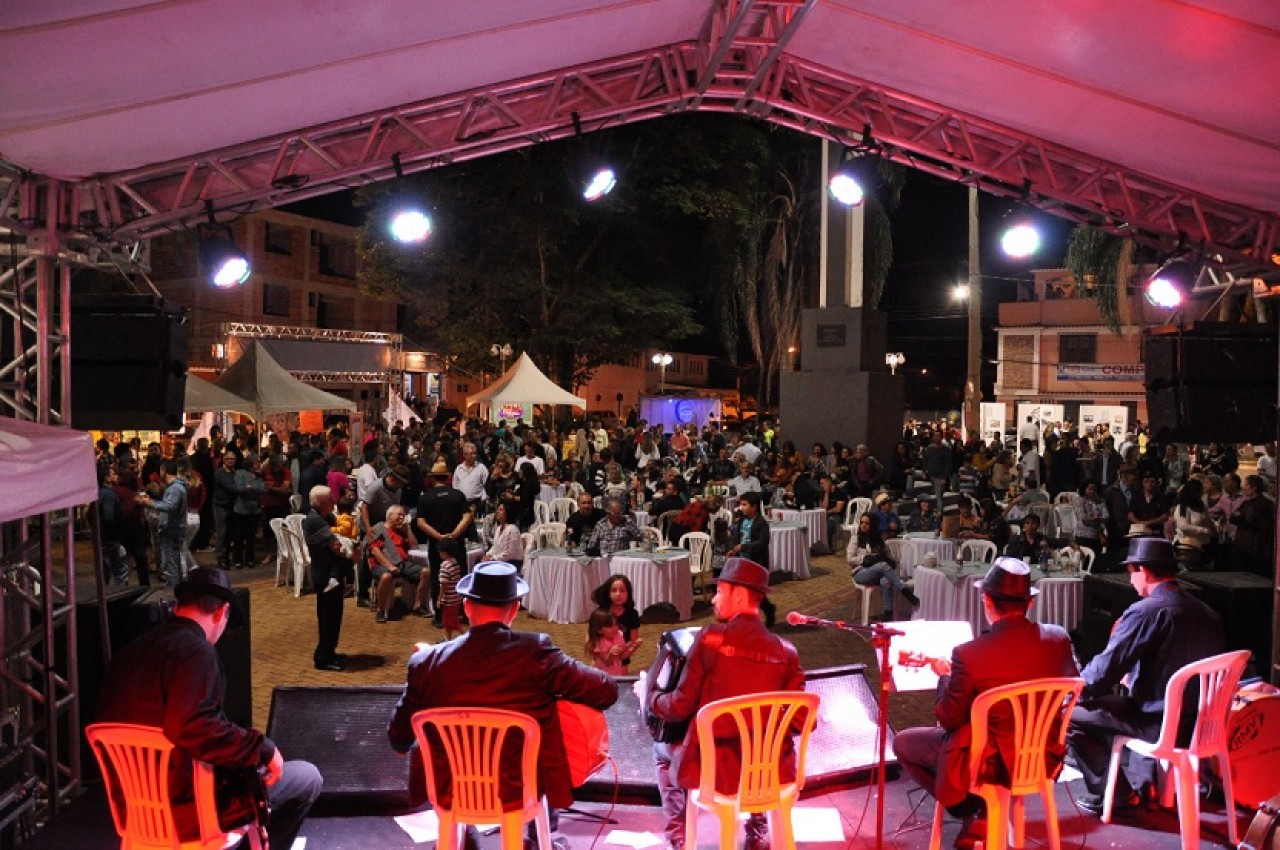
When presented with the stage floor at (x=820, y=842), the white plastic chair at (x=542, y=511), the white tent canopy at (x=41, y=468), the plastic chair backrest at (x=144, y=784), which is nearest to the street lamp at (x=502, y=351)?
the white plastic chair at (x=542, y=511)

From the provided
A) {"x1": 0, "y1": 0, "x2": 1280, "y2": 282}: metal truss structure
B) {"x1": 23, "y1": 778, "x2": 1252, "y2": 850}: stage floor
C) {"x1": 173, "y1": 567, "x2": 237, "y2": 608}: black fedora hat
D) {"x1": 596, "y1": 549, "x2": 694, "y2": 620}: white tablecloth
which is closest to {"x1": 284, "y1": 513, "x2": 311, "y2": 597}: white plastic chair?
{"x1": 596, "y1": 549, "x2": 694, "y2": 620}: white tablecloth

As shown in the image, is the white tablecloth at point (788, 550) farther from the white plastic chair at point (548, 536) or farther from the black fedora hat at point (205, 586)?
the black fedora hat at point (205, 586)

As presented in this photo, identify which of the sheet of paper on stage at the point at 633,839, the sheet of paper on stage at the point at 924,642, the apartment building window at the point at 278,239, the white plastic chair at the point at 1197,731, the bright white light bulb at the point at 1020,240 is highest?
the apartment building window at the point at 278,239

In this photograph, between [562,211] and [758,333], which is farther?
[758,333]

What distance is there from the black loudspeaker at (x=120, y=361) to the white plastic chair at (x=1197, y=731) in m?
5.56

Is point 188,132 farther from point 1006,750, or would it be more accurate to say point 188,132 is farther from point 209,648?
point 1006,750

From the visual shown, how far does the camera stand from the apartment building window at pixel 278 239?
1473 inches

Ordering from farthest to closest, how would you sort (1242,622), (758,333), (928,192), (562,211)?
(928,192), (758,333), (562,211), (1242,622)

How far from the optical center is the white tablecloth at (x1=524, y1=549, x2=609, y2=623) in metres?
9.91

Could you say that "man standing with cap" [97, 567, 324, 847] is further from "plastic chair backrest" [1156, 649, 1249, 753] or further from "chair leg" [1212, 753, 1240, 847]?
"chair leg" [1212, 753, 1240, 847]

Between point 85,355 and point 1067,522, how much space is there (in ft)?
39.6

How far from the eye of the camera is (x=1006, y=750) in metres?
4.18

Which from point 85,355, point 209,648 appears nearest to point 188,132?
point 85,355

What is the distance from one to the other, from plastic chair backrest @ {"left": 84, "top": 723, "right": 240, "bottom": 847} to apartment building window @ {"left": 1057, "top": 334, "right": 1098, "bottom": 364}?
142 ft
